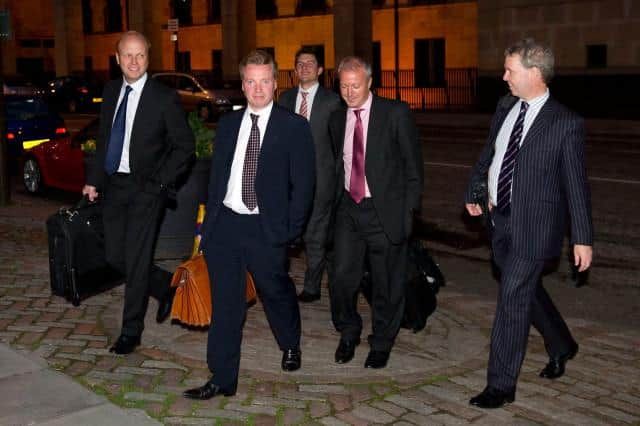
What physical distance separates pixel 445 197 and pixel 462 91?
881 inches

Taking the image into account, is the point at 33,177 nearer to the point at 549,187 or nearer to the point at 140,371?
the point at 140,371

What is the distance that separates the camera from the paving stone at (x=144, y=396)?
571 cm

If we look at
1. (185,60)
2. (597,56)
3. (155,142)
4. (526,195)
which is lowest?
(526,195)

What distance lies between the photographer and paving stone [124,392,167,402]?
225 inches

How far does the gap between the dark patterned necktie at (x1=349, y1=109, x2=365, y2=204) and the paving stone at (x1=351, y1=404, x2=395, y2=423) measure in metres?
1.36

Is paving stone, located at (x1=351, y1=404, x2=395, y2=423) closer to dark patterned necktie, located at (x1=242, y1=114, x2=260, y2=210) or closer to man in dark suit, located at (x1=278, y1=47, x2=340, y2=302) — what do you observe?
dark patterned necktie, located at (x1=242, y1=114, x2=260, y2=210)

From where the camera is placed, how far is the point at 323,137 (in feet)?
25.3

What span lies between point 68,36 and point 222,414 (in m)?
53.0

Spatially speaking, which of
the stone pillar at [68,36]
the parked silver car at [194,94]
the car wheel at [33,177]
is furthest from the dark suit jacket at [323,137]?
the stone pillar at [68,36]

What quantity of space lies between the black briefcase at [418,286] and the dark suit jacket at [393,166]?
49cm

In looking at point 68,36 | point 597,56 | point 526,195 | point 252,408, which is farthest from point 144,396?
point 68,36

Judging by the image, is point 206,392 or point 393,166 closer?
point 206,392

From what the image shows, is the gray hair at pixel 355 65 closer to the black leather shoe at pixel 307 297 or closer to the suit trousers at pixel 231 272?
the suit trousers at pixel 231 272

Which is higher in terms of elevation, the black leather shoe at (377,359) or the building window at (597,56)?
the building window at (597,56)
